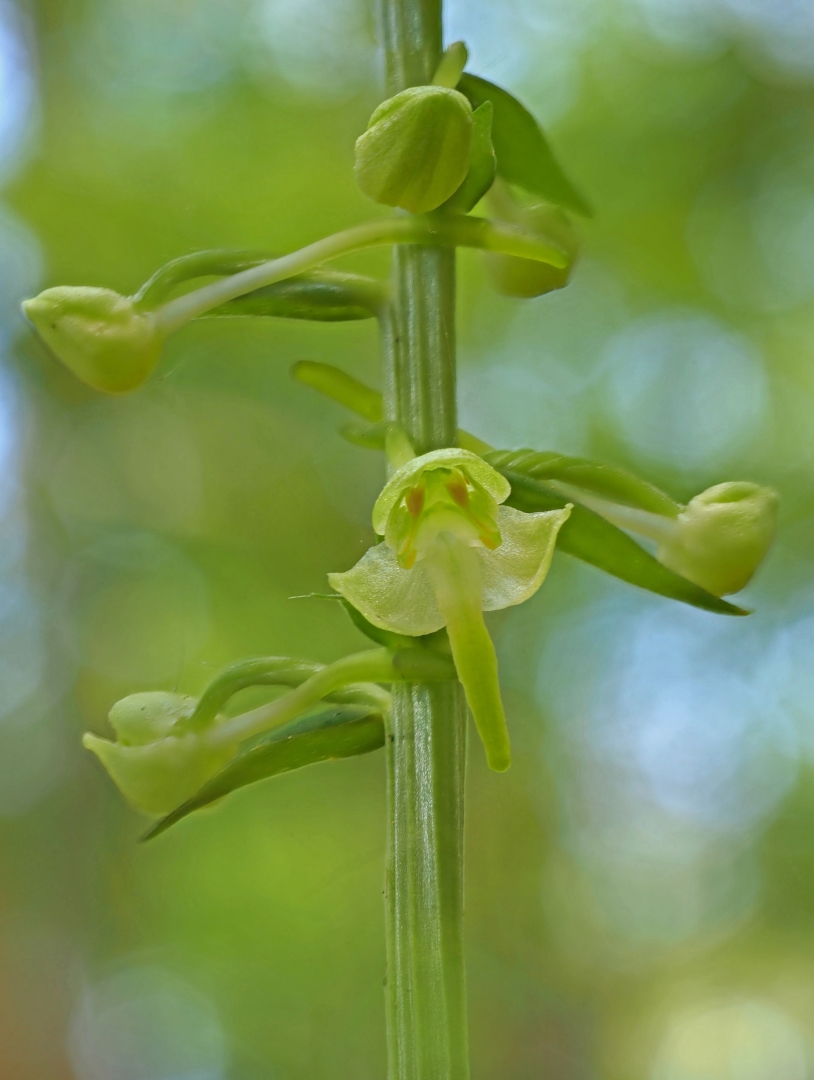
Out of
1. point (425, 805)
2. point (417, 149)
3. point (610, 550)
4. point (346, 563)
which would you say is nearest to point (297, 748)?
point (425, 805)

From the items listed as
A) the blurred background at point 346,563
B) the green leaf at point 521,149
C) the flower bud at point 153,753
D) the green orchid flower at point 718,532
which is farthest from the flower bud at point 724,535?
the blurred background at point 346,563

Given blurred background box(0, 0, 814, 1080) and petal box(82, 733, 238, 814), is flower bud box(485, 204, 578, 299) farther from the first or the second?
blurred background box(0, 0, 814, 1080)

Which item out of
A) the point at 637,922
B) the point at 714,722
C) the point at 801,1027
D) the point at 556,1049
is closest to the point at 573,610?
the point at 714,722

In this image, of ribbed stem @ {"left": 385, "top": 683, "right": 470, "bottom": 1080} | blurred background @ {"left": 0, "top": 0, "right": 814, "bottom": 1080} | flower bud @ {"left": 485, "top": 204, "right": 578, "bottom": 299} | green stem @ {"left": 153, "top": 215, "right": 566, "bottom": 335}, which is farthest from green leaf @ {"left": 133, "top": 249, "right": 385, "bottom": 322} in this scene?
blurred background @ {"left": 0, "top": 0, "right": 814, "bottom": 1080}

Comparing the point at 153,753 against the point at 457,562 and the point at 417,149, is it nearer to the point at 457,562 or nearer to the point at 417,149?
the point at 457,562

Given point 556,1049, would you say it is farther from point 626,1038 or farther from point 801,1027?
point 801,1027

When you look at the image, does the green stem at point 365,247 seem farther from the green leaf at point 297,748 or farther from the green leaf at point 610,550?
the green leaf at point 297,748
